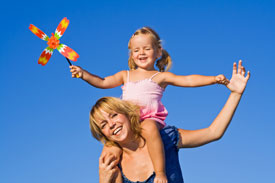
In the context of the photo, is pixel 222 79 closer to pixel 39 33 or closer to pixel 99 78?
pixel 99 78

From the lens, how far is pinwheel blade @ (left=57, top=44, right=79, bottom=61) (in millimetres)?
5223

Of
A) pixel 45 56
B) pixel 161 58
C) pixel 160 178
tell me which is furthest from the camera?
pixel 161 58

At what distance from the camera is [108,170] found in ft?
15.5

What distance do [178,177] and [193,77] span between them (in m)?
1.38

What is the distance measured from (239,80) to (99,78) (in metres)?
1.98

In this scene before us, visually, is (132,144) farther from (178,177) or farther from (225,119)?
(225,119)

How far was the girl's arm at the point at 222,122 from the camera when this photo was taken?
4750 millimetres

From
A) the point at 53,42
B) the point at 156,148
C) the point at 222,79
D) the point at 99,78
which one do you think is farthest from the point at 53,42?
the point at 222,79

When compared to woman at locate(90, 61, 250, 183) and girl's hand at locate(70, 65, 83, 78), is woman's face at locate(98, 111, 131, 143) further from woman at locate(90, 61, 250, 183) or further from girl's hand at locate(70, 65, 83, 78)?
girl's hand at locate(70, 65, 83, 78)

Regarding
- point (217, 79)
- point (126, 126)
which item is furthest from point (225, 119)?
point (126, 126)

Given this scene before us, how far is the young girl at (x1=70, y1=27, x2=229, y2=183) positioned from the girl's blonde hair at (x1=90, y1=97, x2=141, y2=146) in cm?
10

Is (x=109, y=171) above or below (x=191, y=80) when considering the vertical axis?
below

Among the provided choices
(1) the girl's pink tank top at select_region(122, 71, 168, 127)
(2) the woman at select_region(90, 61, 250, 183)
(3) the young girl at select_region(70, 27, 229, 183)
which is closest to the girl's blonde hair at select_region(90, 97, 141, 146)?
(2) the woman at select_region(90, 61, 250, 183)

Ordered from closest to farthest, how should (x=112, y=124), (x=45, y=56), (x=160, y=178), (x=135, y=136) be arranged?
1. (x=160, y=178)
2. (x=112, y=124)
3. (x=135, y=136)
4. (x=45, y=56)
